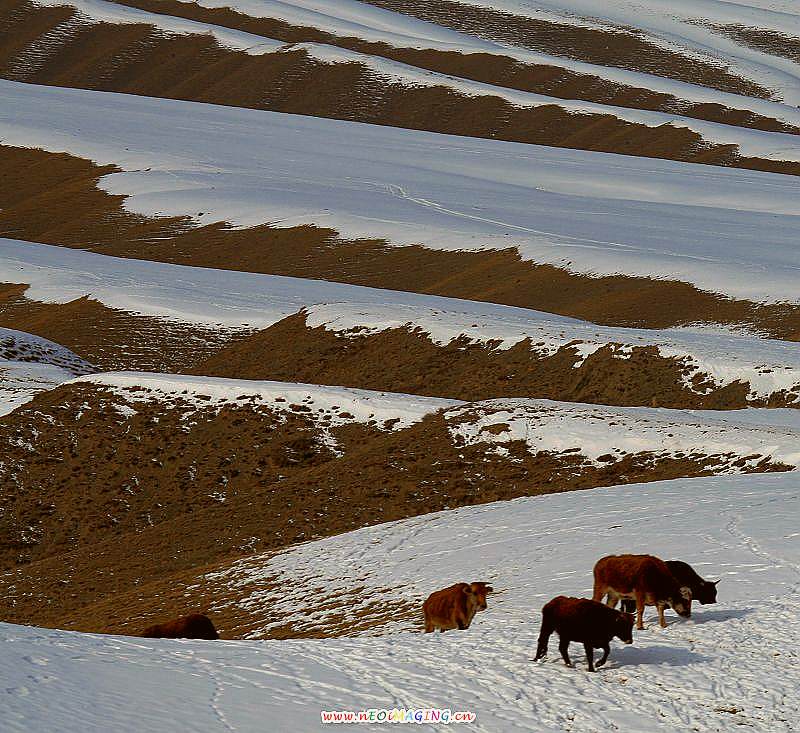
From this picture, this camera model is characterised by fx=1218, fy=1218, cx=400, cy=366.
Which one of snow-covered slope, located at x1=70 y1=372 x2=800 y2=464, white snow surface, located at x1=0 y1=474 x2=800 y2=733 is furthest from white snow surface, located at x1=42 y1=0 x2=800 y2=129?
white snow surface, located at x1=0 y1=474 x2=800 y2=733

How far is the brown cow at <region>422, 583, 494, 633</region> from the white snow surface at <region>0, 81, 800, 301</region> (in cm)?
3774

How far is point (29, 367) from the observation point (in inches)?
1505

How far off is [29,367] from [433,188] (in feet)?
142

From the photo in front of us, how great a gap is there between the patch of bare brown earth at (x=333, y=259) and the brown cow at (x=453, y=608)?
3236 centimetres

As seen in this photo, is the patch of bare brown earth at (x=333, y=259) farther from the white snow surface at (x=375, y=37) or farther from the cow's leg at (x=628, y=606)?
the white snow surface at (x=375, y=37)

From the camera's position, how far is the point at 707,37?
161 m

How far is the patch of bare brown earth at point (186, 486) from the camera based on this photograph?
75.9ft

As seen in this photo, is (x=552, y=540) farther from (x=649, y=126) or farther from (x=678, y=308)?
(x=649, y=126)

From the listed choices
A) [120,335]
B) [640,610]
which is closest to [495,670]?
[640,610]

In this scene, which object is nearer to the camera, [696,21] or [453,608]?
[453,608]

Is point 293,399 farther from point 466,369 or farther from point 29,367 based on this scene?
point 29,367

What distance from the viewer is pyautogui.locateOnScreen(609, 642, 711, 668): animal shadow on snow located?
1149cm

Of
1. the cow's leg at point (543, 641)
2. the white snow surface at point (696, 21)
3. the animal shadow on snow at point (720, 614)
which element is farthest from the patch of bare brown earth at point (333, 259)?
the white snow surface at point (696, 21)

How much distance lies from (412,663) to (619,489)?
10556mm
